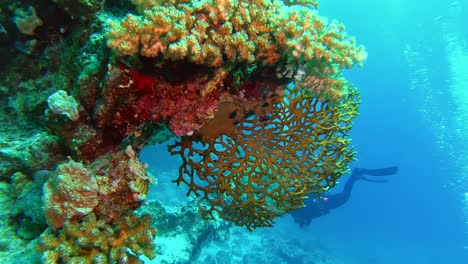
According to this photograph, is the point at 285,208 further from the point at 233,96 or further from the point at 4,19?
the point at 4,19

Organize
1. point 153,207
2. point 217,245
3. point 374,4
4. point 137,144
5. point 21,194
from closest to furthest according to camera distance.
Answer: point 21,194 → point 137,144 → point 153,207 → point 217,245 → point 374,4

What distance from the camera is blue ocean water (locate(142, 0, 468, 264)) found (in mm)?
50625

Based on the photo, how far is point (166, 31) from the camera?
8.61 feet

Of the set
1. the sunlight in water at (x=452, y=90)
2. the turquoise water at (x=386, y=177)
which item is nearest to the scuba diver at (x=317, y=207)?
the turquoise water at (x=386, y=177)

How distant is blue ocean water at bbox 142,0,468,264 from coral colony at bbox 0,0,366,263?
23.3 m

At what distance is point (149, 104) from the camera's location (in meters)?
2.97

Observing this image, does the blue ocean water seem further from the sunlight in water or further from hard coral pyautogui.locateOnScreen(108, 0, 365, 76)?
hard coral pyautogui.locateOnScreen(108, 0, 365, 76)

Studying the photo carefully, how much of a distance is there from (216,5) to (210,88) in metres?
0.77

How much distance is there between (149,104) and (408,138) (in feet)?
342

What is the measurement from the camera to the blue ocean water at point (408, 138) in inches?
1993

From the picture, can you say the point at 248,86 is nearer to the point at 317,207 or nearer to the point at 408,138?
the point at 317,207

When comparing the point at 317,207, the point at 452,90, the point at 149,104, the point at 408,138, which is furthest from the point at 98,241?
the point at 408,138

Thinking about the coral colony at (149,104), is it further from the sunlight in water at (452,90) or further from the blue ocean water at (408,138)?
the sunlight in water at (452,90)

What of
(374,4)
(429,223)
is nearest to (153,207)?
(429,223)
